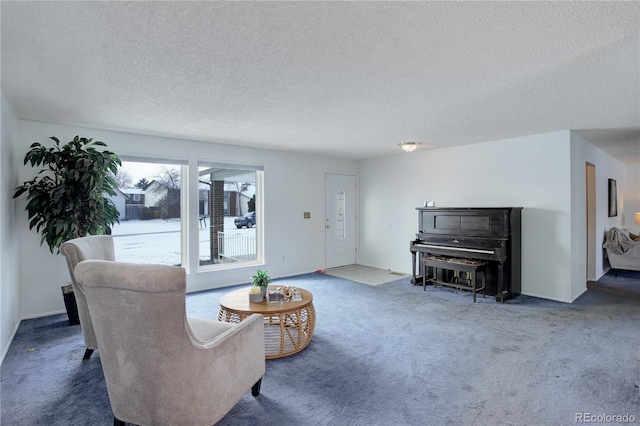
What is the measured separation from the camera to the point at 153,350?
159 cm

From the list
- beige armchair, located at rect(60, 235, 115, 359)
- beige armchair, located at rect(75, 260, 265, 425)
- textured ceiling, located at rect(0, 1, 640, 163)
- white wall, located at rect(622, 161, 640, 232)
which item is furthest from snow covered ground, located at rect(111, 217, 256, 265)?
white wall, located at rect(622, 161, 640, 232)

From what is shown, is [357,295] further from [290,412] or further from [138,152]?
[138,152]

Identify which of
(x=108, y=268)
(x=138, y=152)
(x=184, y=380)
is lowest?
(x=184, y=380)

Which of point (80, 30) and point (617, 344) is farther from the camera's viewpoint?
point (617, 344)

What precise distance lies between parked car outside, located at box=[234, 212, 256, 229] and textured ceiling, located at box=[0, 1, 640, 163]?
196 centimetres

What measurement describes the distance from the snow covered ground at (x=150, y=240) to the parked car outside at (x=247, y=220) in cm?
63

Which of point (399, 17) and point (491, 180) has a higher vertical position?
point (399, 17)

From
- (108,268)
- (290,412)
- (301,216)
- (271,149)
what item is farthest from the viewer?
(301,216)

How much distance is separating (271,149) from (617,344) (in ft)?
16.5

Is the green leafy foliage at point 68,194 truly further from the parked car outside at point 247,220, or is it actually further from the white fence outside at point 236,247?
the parked car outside at point 247,220

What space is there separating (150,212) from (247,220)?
1537mm

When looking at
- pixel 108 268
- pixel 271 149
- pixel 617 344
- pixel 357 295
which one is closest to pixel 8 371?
pixel 108 268

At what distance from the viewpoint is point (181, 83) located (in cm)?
268

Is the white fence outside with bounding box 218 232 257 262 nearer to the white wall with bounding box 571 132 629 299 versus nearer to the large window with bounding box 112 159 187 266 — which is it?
the large window with bounding box 112 159 187 266
